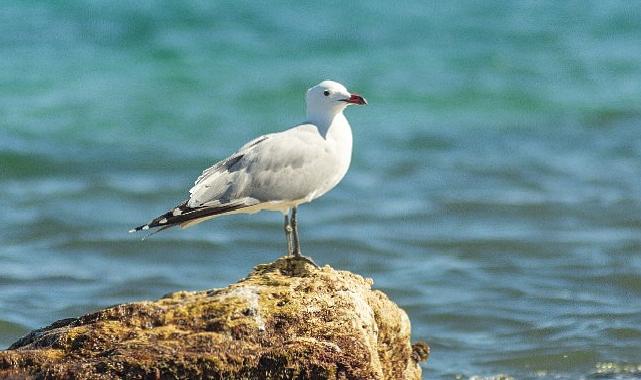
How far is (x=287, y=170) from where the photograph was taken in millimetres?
6141

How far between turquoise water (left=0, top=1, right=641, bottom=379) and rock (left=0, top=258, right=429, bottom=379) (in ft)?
8.08

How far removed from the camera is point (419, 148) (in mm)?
13391

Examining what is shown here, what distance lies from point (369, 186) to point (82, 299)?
4013mm

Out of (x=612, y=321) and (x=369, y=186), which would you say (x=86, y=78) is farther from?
(x=612, y=321)

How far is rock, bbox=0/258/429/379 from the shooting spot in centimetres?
482

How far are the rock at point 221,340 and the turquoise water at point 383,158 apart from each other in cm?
246

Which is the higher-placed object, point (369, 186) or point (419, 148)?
Result: point (419, 148)

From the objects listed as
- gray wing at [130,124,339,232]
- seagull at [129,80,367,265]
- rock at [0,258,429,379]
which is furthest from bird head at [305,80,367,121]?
rock at [0,258,429,379]

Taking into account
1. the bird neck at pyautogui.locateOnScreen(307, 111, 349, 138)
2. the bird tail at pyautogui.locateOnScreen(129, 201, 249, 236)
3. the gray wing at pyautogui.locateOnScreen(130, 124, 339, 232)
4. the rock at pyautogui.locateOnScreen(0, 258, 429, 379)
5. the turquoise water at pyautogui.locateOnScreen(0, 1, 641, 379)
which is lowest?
the rock at pyautogui.locateOnScreen(0, 258, 429, 379)

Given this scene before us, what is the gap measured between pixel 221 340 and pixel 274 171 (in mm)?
1420

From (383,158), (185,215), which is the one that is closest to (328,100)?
(185,215)

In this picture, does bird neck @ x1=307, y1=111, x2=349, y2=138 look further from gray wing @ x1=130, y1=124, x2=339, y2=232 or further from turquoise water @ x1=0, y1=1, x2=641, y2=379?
turquoise water @ x1=0, y1=1, x2=641, y2=379

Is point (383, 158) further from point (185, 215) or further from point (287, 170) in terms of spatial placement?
point (185, 215)

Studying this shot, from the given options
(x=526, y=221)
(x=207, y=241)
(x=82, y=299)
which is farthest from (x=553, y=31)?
(x=82, y=299)
